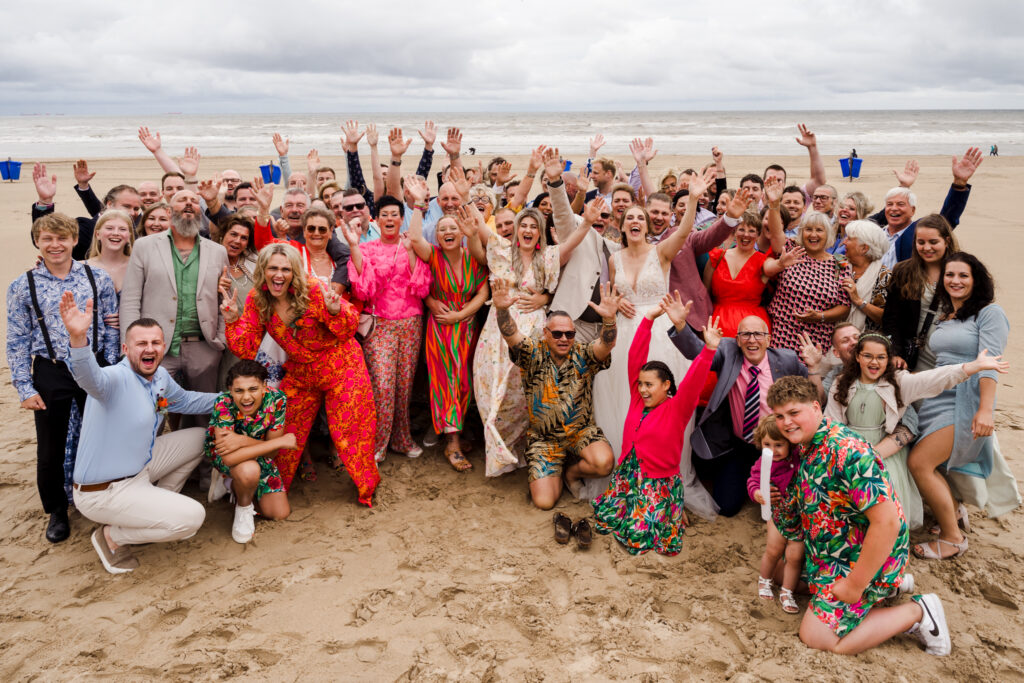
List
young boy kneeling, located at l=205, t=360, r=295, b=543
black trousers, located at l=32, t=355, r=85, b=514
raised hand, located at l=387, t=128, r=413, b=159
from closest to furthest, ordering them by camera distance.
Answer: black trousers, located at l=32, t=355, r=85, b=514 < young boy kneeling, located at l=205, t=360, r=295, b=543 < raised hand, located at l=387, t=128, r=413, b=159

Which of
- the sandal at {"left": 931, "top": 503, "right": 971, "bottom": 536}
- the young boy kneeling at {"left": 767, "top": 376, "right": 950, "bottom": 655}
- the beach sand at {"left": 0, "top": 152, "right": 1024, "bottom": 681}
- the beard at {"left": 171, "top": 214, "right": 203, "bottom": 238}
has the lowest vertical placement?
the beach sand at {"left": 0, "top": 152, "right": 1024, "bottom": 681}

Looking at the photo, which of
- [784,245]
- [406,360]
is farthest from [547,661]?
[784,245]

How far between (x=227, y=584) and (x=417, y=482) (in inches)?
68.1

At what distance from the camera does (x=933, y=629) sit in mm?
3689

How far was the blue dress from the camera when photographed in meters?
4.38

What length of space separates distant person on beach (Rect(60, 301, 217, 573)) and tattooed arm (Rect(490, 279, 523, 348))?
2.32m

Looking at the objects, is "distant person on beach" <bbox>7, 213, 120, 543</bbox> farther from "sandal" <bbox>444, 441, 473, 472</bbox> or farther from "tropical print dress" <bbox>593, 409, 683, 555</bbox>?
"tropical print dress" <bbox>593, 409, 683, 555</bbox>

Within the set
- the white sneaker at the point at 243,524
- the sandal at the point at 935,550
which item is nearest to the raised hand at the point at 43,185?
the white sneaker at the point at 243,524

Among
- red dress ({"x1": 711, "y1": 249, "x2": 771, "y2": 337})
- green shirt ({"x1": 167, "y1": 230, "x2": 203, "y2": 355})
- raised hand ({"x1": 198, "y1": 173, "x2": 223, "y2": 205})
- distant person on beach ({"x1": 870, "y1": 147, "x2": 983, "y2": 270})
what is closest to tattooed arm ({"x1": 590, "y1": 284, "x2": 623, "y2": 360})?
red dress ({"x1": 711, "y1": 249, "x2": 771, "y2": 337})

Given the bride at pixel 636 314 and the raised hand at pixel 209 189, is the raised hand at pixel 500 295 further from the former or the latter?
the raised hand at pixel 209 189

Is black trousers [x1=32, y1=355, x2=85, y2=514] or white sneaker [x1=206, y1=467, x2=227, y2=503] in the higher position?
black trousers [x1=32, y1=355, x2=85, y2=514]

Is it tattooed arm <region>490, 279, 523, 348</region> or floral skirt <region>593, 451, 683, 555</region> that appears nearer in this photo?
floral skirt <region>593, 451, 683, 555</region>

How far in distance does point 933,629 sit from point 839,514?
84 centimetres

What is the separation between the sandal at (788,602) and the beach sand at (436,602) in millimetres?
46
